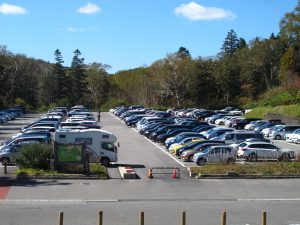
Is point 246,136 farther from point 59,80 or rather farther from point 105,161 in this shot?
point 59,80

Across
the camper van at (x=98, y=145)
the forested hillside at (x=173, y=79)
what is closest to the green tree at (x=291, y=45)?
the forested hillside at (x=173, y=79)

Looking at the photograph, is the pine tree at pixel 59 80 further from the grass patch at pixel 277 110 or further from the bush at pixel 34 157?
the bush at pixel 34 157

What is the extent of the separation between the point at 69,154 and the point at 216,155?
10008mm


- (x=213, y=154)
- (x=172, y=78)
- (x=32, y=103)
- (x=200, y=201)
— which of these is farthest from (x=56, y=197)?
(x=32, y=103)

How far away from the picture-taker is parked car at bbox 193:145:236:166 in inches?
1430

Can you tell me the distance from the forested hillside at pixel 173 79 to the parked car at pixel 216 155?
5613 centimetres

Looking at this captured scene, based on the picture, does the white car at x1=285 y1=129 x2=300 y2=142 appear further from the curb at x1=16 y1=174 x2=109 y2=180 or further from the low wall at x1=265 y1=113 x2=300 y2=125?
the curb at x1=16 y1=174 x2=109 y2=180

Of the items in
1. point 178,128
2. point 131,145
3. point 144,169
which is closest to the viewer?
point 144,169

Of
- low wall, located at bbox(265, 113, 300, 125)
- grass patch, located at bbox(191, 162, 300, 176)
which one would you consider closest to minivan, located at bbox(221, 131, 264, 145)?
grass patch, located at bbox(191, 162, 300, 176)

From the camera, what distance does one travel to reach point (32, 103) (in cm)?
11856

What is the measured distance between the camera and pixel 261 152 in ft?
128

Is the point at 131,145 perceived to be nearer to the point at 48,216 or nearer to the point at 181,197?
the point at 181,197

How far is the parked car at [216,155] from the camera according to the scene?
3631cm

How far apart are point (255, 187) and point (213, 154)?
8543 millimetres
